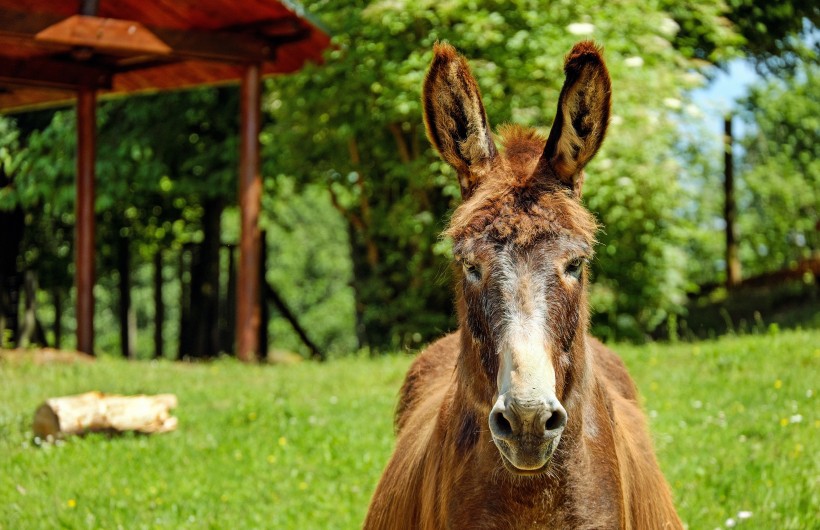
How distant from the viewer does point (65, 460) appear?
277 inches

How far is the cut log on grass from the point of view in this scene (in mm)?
7457

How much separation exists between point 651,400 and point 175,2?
24.7 ft

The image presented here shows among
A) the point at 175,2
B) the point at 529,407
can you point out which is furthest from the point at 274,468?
the point at 175,2

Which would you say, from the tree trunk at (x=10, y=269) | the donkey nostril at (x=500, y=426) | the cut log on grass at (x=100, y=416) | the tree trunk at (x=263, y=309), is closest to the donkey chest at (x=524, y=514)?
the donkey nostril at (x=500, y=426)

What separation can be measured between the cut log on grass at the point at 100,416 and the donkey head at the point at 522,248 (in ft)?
17.5

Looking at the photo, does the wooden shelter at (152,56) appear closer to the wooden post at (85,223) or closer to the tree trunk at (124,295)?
the wooden post at (85,223)

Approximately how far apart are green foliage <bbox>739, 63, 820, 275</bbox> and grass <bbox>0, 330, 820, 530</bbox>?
19541mm

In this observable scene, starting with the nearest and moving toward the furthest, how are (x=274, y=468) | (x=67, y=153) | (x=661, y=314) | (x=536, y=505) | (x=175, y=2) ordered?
Answer: 1. (x=536, y=505)
2. (x=274, y=468)
3. (x=175, y=2)
4. (x=661, y=314)
5. (x=67, y=153)

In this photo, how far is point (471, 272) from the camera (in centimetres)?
283

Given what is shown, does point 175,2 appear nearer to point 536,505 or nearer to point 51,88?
point 51,88

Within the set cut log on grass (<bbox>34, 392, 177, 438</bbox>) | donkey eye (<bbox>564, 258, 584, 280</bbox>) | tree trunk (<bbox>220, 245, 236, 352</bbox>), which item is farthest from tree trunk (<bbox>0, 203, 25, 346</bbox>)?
donkey eye (<bbox>564, 258, 584, 280</bbox>)

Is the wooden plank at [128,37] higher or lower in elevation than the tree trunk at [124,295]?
higher

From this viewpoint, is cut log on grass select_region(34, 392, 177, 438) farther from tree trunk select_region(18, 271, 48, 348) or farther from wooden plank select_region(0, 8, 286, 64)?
tree trunk select_region(18, 271, 48, 348)

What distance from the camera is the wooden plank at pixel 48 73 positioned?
12.7 metres
